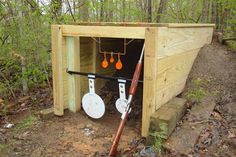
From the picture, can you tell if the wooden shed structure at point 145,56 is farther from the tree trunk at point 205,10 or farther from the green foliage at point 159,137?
the tree trunk at point 205,10

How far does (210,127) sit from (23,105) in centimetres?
295

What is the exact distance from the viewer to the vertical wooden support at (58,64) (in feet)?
10.1

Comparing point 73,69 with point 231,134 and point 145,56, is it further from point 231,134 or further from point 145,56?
point 231,134

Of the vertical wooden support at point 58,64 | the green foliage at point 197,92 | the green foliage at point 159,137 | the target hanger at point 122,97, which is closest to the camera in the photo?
the green foliage at point 159,137

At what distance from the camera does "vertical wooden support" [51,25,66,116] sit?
3.07m

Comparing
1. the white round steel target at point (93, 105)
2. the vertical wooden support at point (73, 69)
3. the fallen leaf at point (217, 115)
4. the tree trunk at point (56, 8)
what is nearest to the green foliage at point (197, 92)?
the fallen leaf at point (217, 115)

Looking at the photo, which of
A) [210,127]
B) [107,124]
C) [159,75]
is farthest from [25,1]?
[210,127]

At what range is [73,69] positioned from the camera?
3205 mm

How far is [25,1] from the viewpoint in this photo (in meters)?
4.40

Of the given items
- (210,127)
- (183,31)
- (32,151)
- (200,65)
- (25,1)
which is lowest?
(32,151)

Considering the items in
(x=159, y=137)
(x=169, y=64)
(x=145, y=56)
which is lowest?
(x=159, y=137)

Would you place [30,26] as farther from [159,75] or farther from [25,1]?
[159,75]

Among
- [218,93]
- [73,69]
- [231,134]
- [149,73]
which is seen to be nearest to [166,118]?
[149,73]

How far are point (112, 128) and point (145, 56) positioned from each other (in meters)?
1.04
